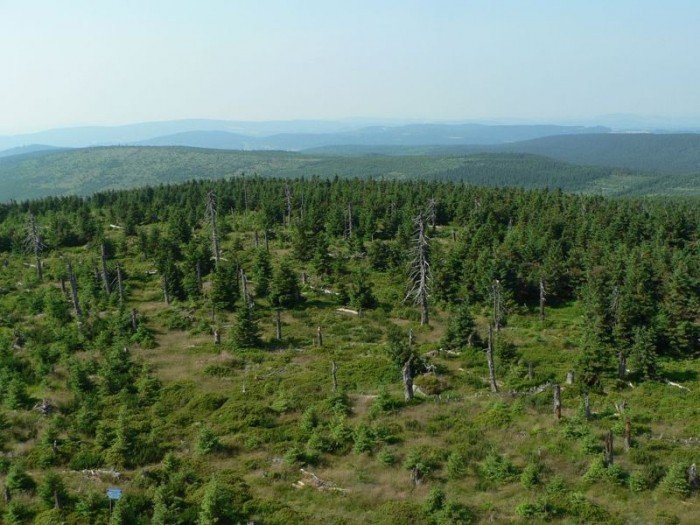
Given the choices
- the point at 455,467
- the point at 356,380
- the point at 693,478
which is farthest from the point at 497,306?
the point at 693,478

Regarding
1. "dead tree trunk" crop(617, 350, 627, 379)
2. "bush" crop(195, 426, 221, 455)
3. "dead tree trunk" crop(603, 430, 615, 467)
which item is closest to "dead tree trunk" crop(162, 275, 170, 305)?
"bush" crop(195, 426, 221, 455)

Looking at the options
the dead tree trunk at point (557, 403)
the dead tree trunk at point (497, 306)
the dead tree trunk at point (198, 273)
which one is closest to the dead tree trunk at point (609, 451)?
the dead tree trunk at point (557, 403)

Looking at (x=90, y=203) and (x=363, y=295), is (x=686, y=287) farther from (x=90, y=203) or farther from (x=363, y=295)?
(x=90, y=203)

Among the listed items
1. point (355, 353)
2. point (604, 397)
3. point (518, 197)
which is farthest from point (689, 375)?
point (518, 197)

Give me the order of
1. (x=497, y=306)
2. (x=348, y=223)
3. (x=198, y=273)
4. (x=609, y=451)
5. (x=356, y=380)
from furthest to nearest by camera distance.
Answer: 1. (x=348, y=223)
2. (x=198, y=273)
3. (x=497, y=306)
4. (x=356, y=380)
5. (x=609, y=451)

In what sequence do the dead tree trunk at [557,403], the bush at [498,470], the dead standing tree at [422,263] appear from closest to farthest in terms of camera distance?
the bush at [498,470] < the dead tree trunk at [557,403] < the dead standing tree at [422,263]

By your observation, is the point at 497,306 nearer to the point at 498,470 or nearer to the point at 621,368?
the point at 621,368

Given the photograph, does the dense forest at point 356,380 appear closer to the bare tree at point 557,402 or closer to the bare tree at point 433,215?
the bare tree at point 557,402

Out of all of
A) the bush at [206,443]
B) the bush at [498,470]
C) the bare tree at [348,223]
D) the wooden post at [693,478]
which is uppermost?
the bare tree at [348,223]
